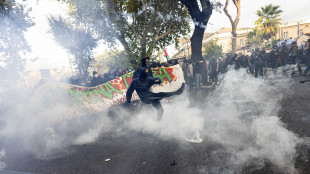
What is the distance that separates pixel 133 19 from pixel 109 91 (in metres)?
6.91

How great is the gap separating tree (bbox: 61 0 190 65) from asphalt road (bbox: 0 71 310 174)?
7917 mm

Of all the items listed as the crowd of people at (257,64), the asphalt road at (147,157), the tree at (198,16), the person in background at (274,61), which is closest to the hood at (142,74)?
the asphalt road at (147,157)

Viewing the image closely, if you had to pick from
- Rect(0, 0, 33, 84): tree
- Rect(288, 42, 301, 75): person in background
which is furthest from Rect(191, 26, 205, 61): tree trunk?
Rect(0, 0, 33, 84): tree

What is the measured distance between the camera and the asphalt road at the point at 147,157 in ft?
9.57

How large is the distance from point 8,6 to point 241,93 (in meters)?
11.3

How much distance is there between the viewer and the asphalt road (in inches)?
115

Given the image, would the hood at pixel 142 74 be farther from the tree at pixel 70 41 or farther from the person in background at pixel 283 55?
the tree at pixel 70 41

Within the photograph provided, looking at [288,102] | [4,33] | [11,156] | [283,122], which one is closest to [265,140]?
[283,122]

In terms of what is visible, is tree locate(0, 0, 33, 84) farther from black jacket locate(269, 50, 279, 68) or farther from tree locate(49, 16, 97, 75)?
black jacket locate(269, 50, 279, 68)

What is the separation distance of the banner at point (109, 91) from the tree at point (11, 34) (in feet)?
13.2

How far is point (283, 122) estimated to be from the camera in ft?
13.5

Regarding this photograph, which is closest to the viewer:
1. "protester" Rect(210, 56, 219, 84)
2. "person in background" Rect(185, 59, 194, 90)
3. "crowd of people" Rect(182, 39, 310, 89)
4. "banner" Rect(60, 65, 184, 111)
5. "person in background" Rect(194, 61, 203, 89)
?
"banner" Rect(60, 65, 184, 111)

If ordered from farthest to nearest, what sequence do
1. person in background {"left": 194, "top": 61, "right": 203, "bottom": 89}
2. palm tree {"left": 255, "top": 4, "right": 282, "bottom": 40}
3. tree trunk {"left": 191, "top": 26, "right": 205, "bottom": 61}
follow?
palm tree {"left": 255, "top": 4, "right": 282, "bottom": 40} → person in background {"left": 194, "top": 61, "right": 203, "bottom": 89} → tree trunk {"left": 191, "top": 26, "right": 205, "bottom": 61}

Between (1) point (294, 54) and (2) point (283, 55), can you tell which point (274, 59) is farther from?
(1) point (294, 54)
